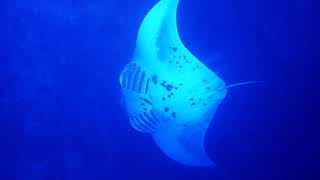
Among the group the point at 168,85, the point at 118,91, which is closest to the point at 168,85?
the point at 168,85

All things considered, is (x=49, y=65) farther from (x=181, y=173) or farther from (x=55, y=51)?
(x=181, y=173)

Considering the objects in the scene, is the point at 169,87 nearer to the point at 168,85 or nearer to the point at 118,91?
the point at 168,85

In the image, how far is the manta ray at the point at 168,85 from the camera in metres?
2.50

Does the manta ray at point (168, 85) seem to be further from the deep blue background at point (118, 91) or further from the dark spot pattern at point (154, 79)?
the deep blue background at point (118, 91)

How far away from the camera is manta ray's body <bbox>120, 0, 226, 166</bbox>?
98.3 inches

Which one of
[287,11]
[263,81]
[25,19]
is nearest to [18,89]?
[25,19]

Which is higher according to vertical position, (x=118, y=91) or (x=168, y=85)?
(x=118, y=91)

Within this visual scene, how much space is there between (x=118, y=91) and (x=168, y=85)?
63 cm

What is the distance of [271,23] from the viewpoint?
3.01 m

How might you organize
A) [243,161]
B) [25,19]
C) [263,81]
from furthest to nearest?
[243,161] < [263,81] < [25,19]

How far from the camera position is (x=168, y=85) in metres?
2.59

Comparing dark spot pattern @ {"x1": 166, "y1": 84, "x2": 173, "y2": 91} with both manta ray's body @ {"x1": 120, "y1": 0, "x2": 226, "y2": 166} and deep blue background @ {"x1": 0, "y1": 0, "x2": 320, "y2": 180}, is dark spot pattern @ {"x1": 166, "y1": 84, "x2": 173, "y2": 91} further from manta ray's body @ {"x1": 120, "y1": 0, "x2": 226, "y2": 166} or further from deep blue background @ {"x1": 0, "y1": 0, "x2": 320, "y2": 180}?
deep blue background @ {"x1": 0, "y1": 0, "x2": 320, "y2": 180}

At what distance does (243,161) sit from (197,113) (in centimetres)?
91

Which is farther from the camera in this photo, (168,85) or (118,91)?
(118,91)
